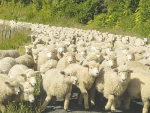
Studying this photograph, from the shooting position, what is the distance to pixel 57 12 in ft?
103

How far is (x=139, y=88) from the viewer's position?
4812 mm

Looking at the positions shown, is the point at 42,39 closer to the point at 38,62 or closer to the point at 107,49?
the point at 38,62

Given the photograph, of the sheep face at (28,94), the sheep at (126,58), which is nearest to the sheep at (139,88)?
the sheep at (126,58)

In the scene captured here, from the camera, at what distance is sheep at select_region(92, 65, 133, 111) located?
4.69 meters

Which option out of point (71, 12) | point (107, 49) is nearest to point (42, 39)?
point (107, 49)

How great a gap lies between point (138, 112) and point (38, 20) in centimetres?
2844

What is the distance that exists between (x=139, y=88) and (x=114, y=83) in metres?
0.64

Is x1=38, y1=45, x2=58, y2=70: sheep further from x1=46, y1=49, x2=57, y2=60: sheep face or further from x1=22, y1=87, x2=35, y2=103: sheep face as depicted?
x1=22, y1=87, x2=35, y2=103: sheep face

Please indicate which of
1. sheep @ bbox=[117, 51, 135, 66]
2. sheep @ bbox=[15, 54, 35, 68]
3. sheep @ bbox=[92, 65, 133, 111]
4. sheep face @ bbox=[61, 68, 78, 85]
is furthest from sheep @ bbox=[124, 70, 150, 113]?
sheep @ bbox=[15, 54, 35, 68]

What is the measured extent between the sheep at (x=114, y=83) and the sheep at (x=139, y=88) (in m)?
0.24

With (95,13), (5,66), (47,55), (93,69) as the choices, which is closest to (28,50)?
(47,55)

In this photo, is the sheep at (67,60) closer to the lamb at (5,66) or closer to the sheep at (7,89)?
the lamb at (5,66)

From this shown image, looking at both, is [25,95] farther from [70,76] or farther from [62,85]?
[70,76]

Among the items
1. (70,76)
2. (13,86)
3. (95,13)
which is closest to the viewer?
(13,86)
